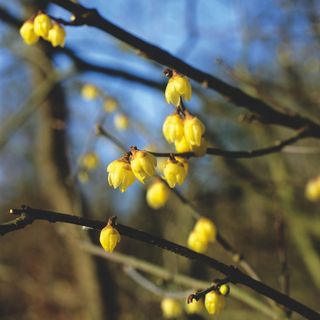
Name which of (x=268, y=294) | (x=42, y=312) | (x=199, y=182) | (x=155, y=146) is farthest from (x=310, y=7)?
(x=42, y=312)

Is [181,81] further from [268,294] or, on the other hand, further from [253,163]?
[253,163]

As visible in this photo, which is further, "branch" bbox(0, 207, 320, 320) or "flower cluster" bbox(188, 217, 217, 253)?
"flower cluster" bbox(188, 217, 217, 253)

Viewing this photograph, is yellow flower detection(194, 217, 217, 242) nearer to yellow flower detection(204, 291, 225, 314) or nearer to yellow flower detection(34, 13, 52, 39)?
yellow flower detection(204, 291, 225, 314)

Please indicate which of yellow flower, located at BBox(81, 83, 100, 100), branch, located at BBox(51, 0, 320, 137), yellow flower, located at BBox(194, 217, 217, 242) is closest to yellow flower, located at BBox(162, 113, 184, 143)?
branch, located at BBox(51, 0, 320, 137)

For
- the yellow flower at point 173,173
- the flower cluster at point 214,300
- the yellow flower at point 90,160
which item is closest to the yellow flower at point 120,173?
the yellow flower at point 173,173

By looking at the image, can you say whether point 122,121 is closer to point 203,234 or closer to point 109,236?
point 203,234

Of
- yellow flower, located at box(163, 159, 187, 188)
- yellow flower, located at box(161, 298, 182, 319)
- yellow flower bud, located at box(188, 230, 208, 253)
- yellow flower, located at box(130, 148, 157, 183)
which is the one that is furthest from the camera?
yellow flower, located at box(161, 298, 182, 319)
